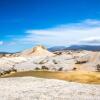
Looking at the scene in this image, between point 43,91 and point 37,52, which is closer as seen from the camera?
point 43,91

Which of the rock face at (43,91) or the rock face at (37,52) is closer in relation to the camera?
the rock face at (43,91)

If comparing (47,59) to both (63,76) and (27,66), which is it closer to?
(27,66)

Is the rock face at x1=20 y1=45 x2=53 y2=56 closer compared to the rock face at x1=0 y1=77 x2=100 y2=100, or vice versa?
the rock face at x1=0 y1=77 x2=100 y2=100

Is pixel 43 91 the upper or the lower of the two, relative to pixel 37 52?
lower

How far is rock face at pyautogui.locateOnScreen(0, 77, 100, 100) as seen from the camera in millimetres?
22359

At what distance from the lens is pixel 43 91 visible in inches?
969

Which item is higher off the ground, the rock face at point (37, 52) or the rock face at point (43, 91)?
the rock face at point (37, 52)

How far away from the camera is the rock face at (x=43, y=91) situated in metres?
22.4

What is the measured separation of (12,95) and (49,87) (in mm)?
4299

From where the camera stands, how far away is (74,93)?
23.7m

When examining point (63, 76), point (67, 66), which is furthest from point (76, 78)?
point (67, 66)

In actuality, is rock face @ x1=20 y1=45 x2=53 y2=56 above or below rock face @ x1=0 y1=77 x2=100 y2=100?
above

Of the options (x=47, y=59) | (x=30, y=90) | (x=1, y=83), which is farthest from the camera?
(x=47, y=59)

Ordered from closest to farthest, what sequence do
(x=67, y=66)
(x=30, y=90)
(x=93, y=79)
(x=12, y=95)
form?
(x=12, y=95)
(x=30, y=90)
(x=93, y=79)
(x=67, y=66)
